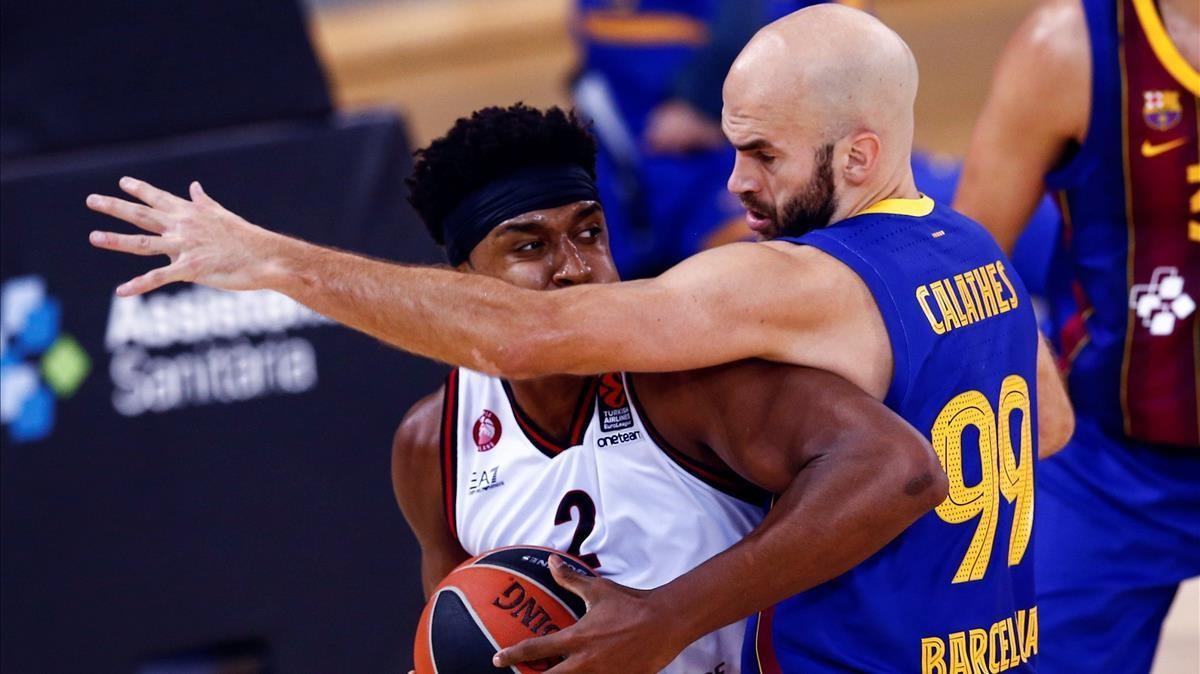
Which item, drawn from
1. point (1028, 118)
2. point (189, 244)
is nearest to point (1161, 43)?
point (1028, 118)

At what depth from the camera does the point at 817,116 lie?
9.32ft

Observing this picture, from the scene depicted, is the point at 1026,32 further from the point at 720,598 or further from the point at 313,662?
the point at 313,662

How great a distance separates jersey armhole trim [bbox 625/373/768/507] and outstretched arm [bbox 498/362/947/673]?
0.86 feet

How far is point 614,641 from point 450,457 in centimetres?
77

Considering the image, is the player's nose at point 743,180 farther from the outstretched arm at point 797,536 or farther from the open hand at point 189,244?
the open hand at point 189,244

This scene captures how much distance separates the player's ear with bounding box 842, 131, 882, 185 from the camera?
9.43 ft

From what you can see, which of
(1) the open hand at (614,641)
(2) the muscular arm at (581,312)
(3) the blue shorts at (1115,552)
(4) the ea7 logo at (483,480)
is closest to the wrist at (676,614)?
(1) the open hand at (614,641)

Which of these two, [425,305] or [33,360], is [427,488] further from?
[33,360]

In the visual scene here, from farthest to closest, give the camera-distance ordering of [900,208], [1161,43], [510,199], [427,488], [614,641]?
[1161,43], [427,488], [510,199], [900,208], [614,641]

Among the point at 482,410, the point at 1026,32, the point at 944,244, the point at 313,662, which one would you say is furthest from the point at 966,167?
the point at 313,662

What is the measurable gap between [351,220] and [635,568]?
76.0 inches

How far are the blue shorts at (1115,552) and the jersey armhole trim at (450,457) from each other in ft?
4.70

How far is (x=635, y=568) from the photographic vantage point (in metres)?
2.98

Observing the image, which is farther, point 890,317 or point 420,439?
point 420,439
